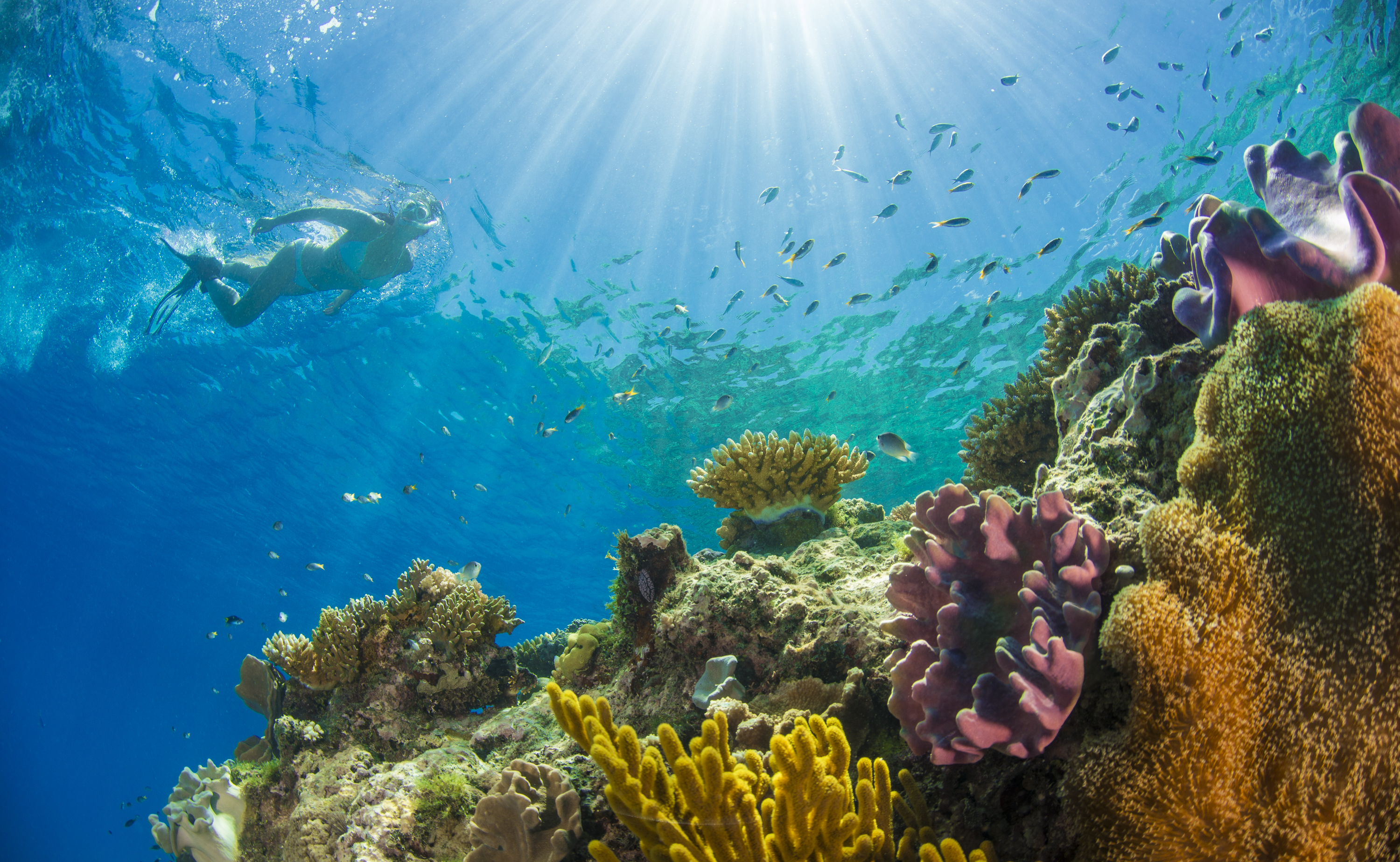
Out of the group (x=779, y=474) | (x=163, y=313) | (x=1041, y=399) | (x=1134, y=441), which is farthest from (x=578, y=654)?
(x=163, y=313)

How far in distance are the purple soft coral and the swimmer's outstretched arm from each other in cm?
1627

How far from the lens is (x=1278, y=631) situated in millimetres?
1353

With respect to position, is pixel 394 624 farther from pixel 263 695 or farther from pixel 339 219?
pixel 339 219

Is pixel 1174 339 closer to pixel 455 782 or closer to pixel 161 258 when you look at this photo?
pixel 455 782

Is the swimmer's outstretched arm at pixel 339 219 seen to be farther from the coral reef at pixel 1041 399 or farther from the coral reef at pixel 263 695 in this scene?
the coral reef at pixel 1041 399

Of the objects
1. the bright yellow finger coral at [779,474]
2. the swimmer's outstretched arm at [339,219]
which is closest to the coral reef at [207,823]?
the bright yellow finger coral at [779,474]

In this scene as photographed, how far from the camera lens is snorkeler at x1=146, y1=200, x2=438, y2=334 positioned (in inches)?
551

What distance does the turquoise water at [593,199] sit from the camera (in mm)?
13438

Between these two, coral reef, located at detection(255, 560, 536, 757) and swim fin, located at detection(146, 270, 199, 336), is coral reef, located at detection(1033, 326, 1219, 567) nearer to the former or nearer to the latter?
coral reef, located at detection(255, 560, 536, 757)

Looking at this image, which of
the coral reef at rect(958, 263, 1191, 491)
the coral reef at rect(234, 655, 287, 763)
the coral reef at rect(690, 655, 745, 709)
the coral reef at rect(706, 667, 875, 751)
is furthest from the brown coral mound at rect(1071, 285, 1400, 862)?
the coral reef at rect(234, 655, 287, 763)

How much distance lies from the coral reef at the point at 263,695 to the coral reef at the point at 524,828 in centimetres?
412

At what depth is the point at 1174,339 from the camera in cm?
297

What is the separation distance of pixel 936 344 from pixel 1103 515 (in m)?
18.2

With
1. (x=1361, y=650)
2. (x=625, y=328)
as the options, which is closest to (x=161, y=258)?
(x=625, y=328)
